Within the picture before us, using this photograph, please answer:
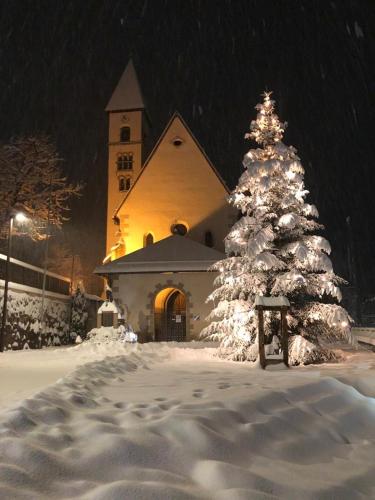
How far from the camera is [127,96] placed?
41281 mm

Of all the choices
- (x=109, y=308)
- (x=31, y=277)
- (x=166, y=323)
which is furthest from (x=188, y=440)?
(x=31, y=277)

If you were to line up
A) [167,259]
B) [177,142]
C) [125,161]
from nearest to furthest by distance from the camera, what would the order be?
[167,259] < [177,142] < [125,161]

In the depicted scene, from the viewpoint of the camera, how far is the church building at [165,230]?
81.0ft

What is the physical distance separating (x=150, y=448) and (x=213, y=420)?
1307 mm

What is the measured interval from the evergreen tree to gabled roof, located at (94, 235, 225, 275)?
288 inches

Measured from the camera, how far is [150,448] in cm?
486

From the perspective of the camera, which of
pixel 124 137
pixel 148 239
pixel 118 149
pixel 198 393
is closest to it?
pixel 198 393

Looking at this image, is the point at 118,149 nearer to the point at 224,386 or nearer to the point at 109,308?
the point at 109,308

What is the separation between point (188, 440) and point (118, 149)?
3628cm

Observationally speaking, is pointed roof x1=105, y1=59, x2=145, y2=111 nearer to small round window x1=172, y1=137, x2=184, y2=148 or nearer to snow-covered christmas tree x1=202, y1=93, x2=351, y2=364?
small round window x1=172, y1=137, x2=184, y2=148

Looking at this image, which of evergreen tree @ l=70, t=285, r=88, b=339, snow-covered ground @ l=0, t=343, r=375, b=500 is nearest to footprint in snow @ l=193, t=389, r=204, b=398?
snow-covered ground @ l=0, t=343, r=375, b=500

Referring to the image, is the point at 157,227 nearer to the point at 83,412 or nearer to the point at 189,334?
the point at 189,334

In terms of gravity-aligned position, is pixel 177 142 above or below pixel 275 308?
above

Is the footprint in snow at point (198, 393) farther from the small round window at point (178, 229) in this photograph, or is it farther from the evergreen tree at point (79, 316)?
the evergreen tree at point (79, 316)
